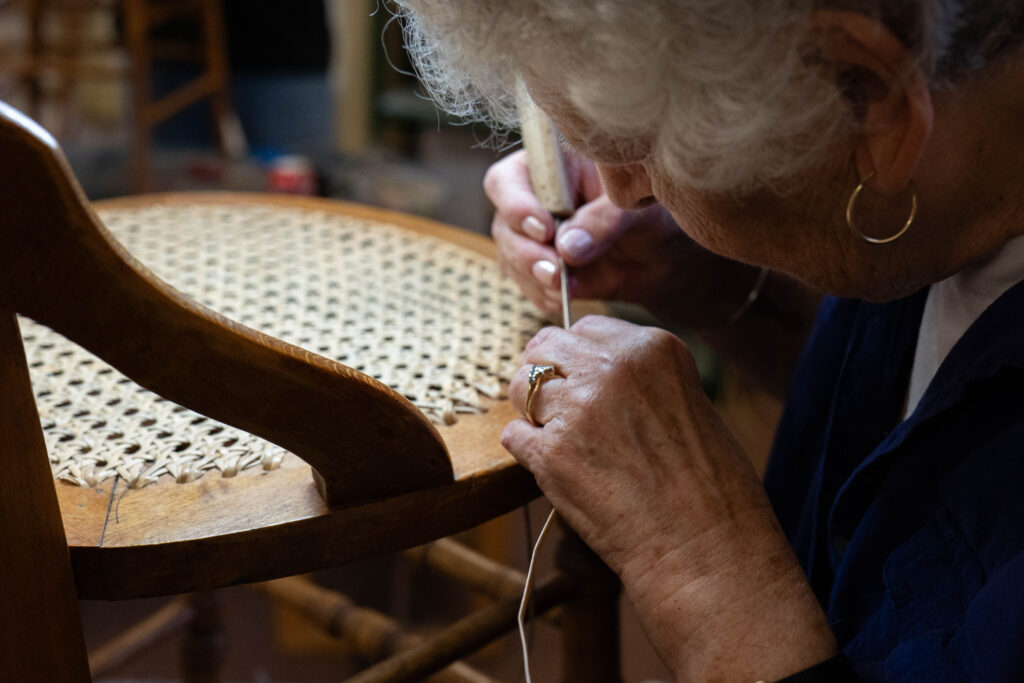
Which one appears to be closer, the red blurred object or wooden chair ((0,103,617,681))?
wooden chair ((0,103,617,681))

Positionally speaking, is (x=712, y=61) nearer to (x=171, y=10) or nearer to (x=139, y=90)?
(x=139, y=90)

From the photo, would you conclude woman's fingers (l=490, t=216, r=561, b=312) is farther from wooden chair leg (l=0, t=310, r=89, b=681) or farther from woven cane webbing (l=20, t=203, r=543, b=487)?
wooden chair leg (l=0, t=310, r=89, b=681)

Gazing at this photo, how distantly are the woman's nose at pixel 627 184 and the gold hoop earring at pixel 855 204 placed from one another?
0.12 metres

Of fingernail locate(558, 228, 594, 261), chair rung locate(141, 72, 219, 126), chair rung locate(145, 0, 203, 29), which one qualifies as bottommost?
fingernail locate(558, 228, 594, 261)

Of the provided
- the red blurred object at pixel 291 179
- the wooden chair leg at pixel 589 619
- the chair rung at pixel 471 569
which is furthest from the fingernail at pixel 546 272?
the red blurred object at pixel 291 179

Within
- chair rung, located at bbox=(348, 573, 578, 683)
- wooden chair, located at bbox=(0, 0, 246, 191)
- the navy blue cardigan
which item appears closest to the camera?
the navy blue cardigan

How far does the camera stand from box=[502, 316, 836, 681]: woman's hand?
0.54 meters

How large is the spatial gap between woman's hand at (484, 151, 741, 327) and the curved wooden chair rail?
0.22 meters

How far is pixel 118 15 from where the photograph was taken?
270 cm

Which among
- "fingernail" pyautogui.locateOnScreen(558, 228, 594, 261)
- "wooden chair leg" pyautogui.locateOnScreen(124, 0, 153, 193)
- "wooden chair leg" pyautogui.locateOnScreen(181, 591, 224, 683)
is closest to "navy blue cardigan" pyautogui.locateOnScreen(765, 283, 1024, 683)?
"fingernail" pyautogui.locateOnScreen(558, 228, 594, 261)

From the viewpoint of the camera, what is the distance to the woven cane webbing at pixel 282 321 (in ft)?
1.94

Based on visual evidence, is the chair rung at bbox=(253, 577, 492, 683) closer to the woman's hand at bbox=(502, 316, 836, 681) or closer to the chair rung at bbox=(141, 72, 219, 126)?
the woman's hand at bbox=(502, 316, 836, 681)

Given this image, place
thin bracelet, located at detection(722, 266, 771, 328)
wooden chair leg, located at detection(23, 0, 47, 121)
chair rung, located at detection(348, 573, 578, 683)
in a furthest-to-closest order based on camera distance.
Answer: wooden chair leg, located at detection(23, 0, 47, 121)
thin bracelet, located at detection(722, 266, 771, 328)
chair rung, located at detection(348, 573, 578, 683)

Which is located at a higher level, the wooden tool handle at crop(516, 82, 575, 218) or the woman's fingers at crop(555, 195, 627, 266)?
the wooden tool handle at crop(516, 82, 575, 218)
